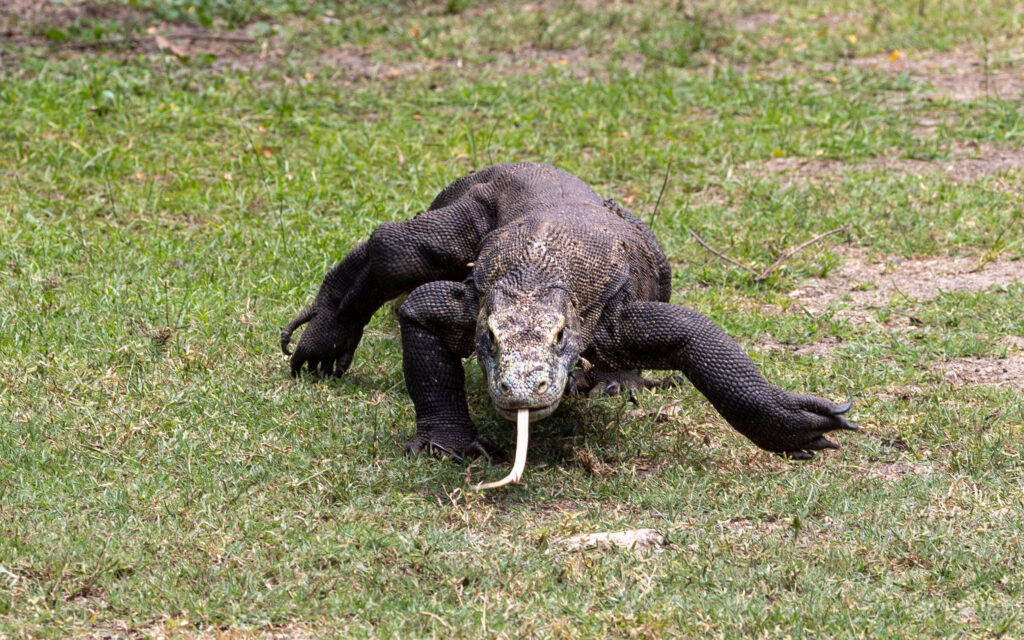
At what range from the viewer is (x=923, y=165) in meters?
7.95

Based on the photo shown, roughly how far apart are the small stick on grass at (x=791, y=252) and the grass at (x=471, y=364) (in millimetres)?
55

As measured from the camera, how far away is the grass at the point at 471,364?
139 inches

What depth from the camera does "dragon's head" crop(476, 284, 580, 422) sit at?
3832 mm

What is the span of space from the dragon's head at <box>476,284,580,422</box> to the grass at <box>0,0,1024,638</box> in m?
0.42

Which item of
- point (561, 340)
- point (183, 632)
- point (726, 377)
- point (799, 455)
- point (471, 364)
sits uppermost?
point (561, 340)

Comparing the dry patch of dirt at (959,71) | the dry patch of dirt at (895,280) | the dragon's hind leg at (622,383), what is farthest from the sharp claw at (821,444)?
the dry patch of dirt at (959,71)

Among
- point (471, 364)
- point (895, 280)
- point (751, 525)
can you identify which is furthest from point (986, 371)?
point (471, 364)

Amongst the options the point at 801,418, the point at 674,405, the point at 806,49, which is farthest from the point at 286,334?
the point at 806,49

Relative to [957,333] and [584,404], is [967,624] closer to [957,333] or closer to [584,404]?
[584,404]

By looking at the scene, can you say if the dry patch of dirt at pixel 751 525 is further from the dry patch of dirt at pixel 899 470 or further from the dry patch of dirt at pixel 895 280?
the dry patch of dirt at pixel 895 280

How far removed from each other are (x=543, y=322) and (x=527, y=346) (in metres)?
0.15

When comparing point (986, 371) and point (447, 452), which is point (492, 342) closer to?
point (447, 452)

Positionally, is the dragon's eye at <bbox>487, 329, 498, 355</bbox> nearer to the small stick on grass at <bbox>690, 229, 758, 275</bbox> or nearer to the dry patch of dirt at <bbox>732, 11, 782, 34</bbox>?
the small stick on grass at <bbox>690, 229, 758, 275</bbox>

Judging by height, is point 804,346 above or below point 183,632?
below
